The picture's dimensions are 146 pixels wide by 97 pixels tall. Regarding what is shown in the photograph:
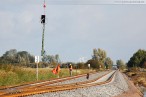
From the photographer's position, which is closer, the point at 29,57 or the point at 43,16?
the point at 43,16

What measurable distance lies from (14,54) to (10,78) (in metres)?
147

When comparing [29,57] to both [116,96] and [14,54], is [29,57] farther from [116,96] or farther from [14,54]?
[116,96]

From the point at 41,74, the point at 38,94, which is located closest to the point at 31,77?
the point at 41,74

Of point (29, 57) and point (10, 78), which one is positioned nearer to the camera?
point (10, 78)

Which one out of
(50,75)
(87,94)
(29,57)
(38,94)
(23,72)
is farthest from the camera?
(29,57)

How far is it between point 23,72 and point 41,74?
685 centimetres

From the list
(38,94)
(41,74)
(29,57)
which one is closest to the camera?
(38,94)

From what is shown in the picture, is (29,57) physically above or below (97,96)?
above

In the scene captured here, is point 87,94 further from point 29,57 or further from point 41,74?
point 29,57

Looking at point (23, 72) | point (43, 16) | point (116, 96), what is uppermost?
point (43, 16)

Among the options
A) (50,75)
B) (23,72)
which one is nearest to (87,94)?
(23,72)

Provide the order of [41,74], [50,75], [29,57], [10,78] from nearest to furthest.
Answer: [10,78] < [41,74] < [50,75] < [29,57]

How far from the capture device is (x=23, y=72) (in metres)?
36.0

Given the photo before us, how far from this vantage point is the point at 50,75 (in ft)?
151
